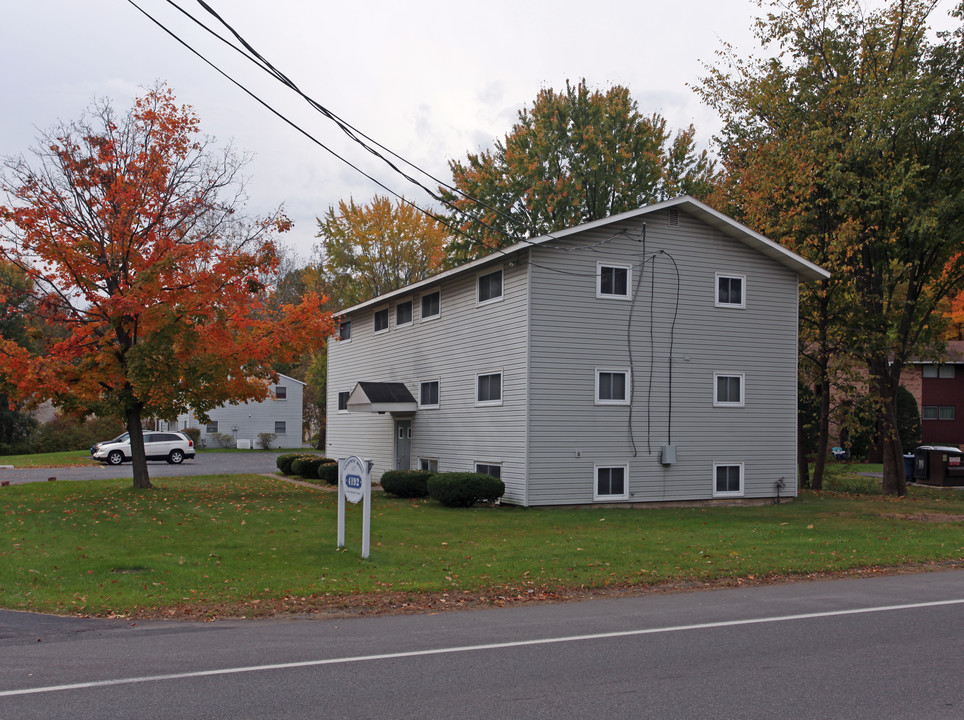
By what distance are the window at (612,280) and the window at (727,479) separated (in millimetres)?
5563

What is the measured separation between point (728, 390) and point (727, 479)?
98.0 inches

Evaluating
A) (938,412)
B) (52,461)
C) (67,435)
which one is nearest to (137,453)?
(52,461)

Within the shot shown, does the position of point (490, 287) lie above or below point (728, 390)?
above

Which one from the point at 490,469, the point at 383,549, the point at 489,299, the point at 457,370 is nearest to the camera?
the point at 383,549

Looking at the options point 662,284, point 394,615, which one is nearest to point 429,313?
point 662,284

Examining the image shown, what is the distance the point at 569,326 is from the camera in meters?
22.9

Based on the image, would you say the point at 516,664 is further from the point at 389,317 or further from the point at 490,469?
the point at 389,317

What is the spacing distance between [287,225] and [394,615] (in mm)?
15349

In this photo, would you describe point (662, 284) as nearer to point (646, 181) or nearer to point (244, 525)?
point (244, 525)

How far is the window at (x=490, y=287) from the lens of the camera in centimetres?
2402

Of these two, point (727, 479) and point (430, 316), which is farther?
point (430, 316)

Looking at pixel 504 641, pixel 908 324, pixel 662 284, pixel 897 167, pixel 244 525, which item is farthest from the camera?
pixel 908 324

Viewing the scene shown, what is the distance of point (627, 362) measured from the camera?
23.5 meters

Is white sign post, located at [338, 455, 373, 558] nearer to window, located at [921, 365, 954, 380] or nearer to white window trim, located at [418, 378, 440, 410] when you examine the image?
white window trim, located at [418, 378, 440, 410]
